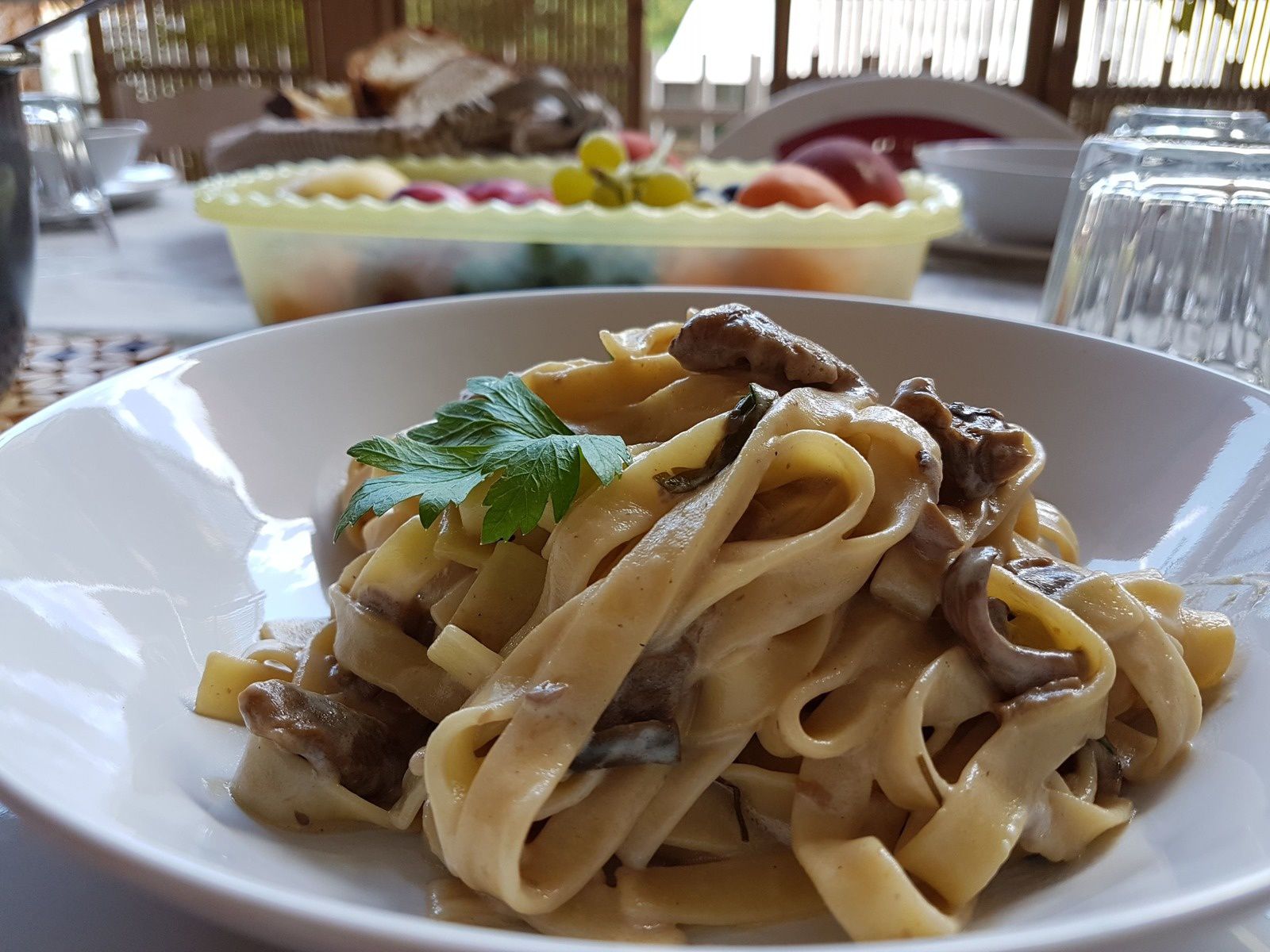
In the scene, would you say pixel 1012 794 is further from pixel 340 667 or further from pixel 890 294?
pixel 890 294

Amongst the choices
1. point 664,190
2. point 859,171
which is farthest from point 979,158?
point 664,190

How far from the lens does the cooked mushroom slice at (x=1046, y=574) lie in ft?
2.91

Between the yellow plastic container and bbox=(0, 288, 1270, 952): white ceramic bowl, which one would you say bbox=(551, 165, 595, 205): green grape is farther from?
bbox=(0, 288, 1270, 952): white ceramic bowl

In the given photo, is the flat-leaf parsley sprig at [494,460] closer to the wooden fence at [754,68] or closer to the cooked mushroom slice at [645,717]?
the cooked mushroom slice at [645,717]

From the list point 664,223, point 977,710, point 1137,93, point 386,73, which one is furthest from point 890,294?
point 1137,93

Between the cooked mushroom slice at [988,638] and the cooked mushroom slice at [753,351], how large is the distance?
25 centimetres

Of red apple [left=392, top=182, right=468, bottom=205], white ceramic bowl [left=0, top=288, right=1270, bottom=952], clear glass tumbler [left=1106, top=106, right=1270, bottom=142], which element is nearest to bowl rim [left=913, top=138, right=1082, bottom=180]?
clear glass tumbler [left=1106, top=106, right=1270, bottom=142]

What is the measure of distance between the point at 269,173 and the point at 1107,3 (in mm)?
5841

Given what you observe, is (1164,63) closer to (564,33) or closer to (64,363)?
(564,33)

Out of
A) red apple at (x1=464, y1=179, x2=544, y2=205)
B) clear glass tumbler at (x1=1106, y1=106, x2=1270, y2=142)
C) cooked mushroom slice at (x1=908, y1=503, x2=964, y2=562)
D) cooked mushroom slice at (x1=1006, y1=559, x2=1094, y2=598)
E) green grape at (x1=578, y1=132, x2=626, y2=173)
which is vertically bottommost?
cooked mushroom slice at (x1=1006, y1=559, x2=1094, y2=598)

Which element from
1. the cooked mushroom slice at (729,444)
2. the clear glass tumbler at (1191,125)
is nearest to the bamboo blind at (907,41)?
the clear glass tumbler at (1191,125)

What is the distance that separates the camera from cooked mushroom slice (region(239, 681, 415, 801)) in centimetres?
78

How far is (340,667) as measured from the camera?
3.11 ft

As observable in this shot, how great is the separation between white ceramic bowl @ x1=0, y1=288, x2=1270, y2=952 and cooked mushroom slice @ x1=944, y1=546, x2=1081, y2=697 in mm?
117
